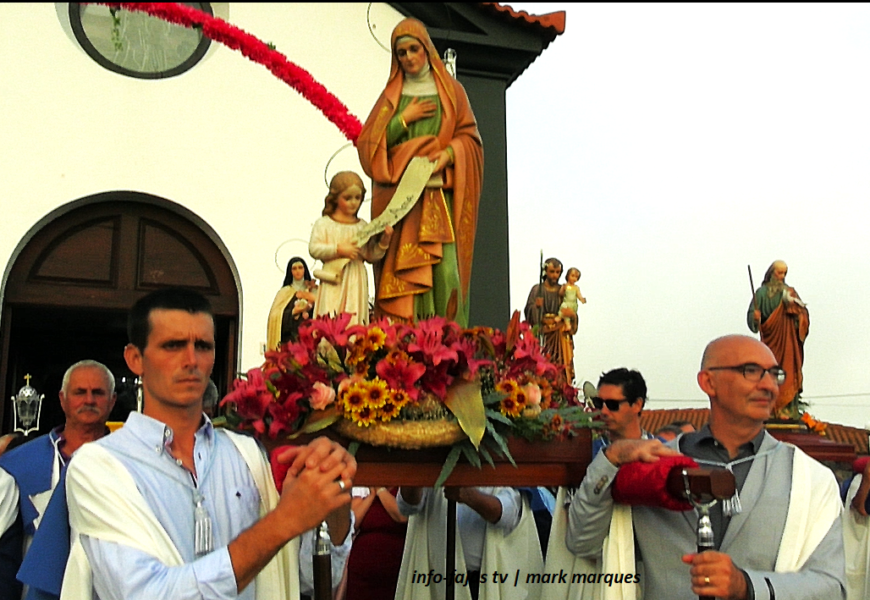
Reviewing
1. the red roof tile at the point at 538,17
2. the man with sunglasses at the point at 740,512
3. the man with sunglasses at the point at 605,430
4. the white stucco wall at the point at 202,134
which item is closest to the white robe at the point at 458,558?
the man with sunglasses at the point at 605,430

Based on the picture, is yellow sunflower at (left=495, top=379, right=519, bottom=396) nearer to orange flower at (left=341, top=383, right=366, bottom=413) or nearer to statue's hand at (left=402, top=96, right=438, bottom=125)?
orange flower at (left=341, top=383, right=366, bottom=413)

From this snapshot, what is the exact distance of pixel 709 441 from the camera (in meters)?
3.30

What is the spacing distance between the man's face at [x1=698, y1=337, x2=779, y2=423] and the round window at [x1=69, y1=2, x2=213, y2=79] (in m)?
7.09

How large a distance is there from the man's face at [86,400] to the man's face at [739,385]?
8.59ft

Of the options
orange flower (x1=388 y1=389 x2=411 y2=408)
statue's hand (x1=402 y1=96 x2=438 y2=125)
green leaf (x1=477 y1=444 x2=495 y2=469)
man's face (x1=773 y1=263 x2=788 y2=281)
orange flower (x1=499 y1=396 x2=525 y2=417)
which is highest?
man's face (x1=773 y1=263 x2=788 y2=281)

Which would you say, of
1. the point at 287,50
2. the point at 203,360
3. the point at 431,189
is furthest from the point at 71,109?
the point at 203,360

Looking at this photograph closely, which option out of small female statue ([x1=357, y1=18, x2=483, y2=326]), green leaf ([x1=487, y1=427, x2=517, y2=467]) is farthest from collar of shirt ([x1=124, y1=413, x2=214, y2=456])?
small female statue ([x1=357, y1=18, x2=483, y2=326])

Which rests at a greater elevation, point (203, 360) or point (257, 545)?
point (203, 360)

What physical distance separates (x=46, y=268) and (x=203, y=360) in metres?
6.96

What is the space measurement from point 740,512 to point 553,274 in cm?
673

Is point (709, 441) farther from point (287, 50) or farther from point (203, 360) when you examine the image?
point (287, 50)

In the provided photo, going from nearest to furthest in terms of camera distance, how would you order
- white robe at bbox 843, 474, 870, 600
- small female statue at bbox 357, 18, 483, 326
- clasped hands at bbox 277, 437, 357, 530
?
clasped hands at bbox 277, 437, 357, 530 < small female statue at bbox 357, 18, 483, 326 < white robe at bbox 843, 474, 870, 600

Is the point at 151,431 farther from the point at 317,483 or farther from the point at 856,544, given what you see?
the point at 856,544

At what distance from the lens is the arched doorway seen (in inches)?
343
